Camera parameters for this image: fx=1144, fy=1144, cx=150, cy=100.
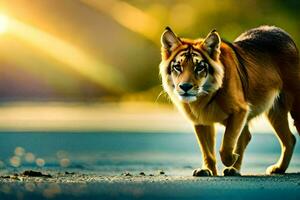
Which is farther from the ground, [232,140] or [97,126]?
[97,126]

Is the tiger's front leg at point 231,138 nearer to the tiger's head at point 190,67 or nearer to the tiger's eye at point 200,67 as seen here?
the tiger's head at point 190,67

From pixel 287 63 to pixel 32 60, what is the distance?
22481 millimetres

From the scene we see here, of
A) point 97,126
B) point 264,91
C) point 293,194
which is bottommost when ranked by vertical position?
point 293,194

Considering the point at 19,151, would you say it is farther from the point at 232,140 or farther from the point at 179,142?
the point at 232,140

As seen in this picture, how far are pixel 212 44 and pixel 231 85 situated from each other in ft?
1.67

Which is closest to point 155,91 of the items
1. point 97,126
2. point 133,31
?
point 133,31

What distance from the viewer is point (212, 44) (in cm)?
1264

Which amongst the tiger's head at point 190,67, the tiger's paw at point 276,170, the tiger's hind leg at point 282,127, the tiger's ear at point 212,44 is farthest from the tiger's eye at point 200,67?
the tiger's paw at point 276,170

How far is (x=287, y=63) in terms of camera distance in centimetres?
1396

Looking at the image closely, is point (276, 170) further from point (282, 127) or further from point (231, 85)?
point (231, 85)

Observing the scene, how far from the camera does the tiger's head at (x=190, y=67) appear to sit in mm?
12344

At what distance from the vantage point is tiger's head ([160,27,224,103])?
12344mm

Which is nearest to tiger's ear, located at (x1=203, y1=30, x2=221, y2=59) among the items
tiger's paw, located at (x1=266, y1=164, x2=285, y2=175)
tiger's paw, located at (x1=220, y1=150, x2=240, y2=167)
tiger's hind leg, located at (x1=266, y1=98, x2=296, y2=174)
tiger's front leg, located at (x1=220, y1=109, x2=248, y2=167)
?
tiger's front leg, located at (x1=220, y1=109, x2=248, y2=167)

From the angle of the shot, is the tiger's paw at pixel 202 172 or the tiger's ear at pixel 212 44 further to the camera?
the tiger's paw at pixel 202 172
